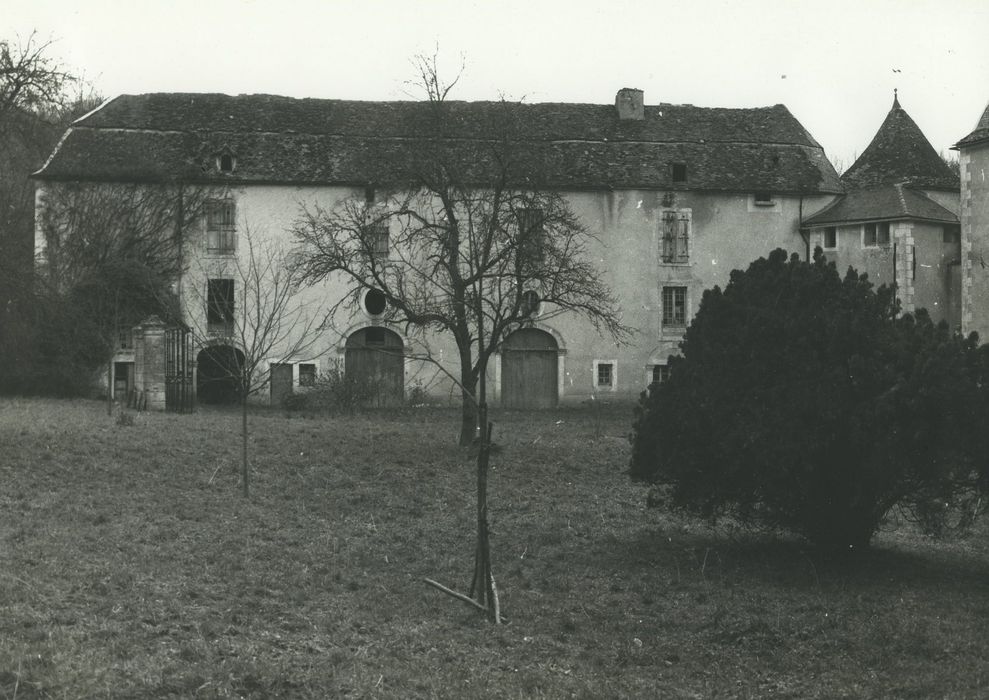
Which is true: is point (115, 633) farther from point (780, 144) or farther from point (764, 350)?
point (780, 144)

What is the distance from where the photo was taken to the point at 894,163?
104 feet

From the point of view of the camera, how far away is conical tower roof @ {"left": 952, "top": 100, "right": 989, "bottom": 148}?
26116 mm

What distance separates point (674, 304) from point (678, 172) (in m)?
3.97

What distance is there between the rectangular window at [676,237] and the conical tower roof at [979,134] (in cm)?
790

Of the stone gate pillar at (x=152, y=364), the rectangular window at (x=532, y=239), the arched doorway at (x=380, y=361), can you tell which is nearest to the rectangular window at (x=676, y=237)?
the arched doorway at (x=380, y=361)

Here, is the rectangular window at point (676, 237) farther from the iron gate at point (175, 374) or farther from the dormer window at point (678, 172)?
the iron gate at point (175, 374)

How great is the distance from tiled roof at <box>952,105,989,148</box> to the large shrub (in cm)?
1659

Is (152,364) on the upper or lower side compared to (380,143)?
lower

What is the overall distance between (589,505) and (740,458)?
4.75 meters

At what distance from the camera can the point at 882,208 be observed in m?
30.1

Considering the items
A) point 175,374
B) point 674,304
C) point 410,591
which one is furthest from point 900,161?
point 410,591

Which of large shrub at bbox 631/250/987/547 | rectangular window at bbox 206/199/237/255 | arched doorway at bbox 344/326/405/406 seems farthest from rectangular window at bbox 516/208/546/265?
rectangular window at bbox 206/199/237/255

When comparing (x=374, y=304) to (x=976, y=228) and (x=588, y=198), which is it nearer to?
(x=588, y=198)

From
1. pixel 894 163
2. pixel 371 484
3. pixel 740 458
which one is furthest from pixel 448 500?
pixel 894 163
